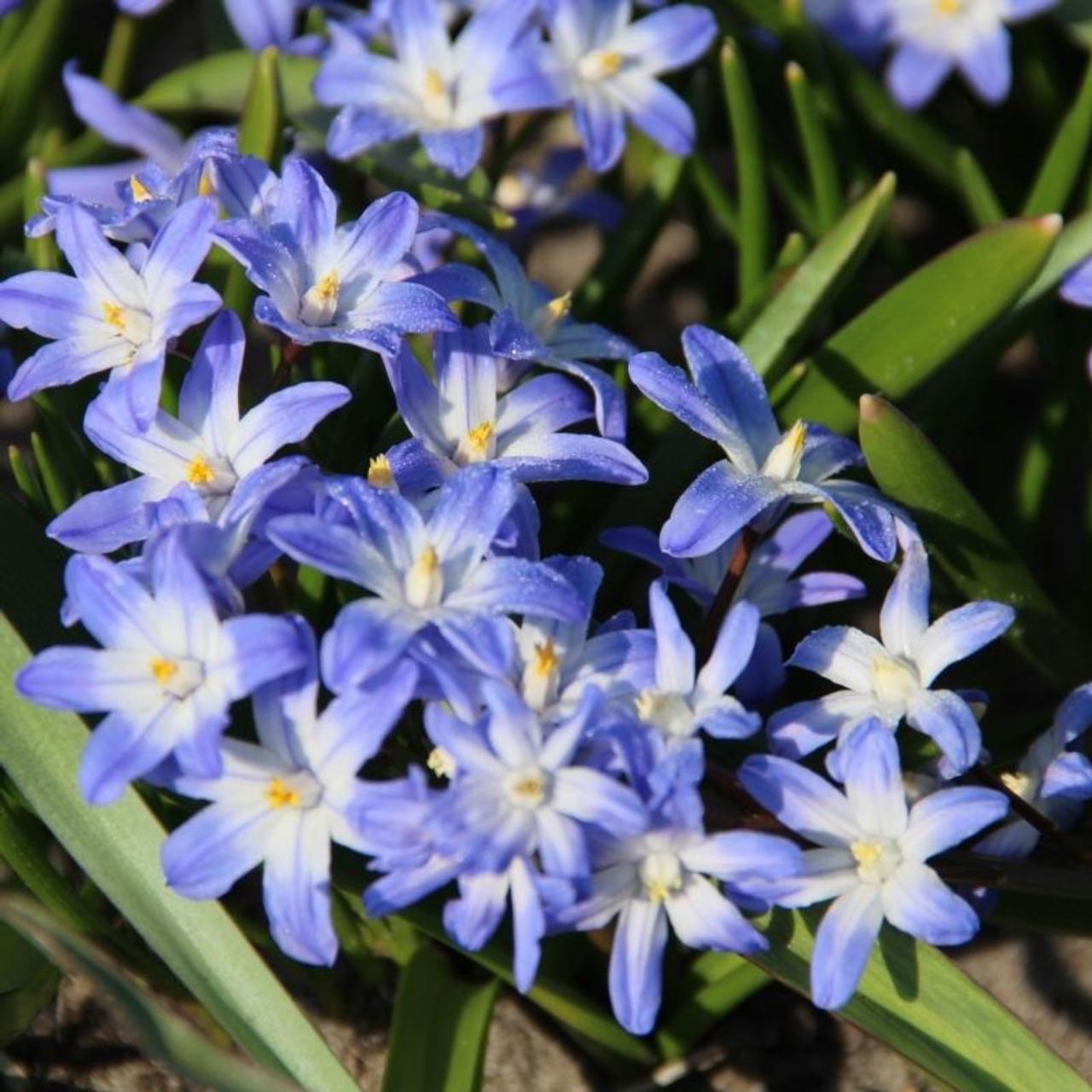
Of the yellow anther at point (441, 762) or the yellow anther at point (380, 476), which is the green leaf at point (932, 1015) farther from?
the yellow anther at point (380, 476)

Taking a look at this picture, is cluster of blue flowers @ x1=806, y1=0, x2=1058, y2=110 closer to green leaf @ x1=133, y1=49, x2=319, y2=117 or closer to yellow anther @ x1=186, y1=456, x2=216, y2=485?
green leaf @ x1=133, y1=49, x2=319, y2=117

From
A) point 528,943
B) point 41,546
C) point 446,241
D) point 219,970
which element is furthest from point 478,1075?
point 446,241

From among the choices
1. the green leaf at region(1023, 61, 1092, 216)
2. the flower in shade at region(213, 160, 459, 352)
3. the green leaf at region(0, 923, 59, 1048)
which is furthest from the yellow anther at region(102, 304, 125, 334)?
the green leaf at region(1023, 61, 1092, 216)

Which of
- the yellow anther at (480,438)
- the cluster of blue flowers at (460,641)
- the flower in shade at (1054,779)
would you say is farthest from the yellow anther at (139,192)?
the flower in shade at (1054,779)

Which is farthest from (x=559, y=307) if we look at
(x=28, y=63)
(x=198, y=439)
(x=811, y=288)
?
(x=28, y=63)

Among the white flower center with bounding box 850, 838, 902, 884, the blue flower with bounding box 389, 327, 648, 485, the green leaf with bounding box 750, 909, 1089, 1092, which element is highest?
the blue flower with bounding box 389, 327, 648, 485

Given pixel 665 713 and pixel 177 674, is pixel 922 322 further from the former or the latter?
pixel 177 674
